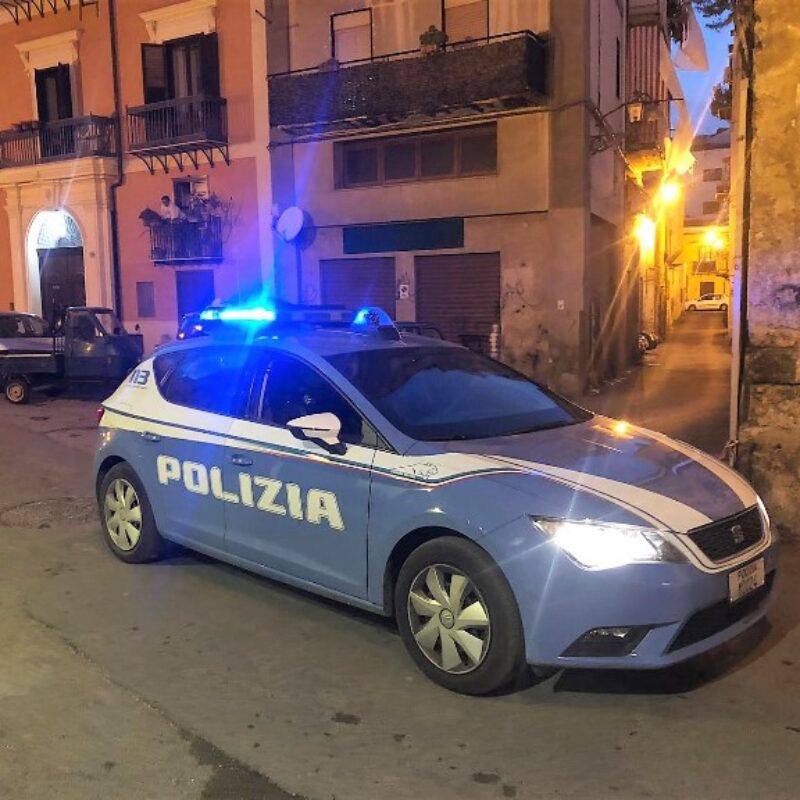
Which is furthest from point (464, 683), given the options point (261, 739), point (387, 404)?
point (387, 404)

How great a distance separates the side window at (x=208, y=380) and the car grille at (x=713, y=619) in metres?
2.71

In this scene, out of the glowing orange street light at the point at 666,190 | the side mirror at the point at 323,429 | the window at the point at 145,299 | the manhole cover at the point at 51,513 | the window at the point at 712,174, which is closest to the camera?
the side mirror at the point at 323,429

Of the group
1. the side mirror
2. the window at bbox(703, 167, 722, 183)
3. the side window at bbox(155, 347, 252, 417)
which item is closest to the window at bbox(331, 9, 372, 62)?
the side window at bbox(155, 347, 252, 417)

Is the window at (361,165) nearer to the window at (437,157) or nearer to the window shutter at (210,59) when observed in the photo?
the window at (437,157)

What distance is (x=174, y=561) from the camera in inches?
230

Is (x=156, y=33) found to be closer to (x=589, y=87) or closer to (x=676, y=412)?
(x=589, y=87)

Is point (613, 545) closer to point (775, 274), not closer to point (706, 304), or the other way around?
point (775, 274)

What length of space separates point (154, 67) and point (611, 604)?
20.2m

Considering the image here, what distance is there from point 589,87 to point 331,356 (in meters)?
13.3

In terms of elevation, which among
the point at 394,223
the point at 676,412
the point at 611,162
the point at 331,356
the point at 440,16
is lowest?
the point at 676,412

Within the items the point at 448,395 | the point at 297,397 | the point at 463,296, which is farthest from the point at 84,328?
the point at 448,395

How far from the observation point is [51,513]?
Answer: 7242 millimetres

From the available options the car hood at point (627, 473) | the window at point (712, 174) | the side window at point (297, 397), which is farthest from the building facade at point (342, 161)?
the window at point (712, 174)

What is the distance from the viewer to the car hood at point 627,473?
3.62m
